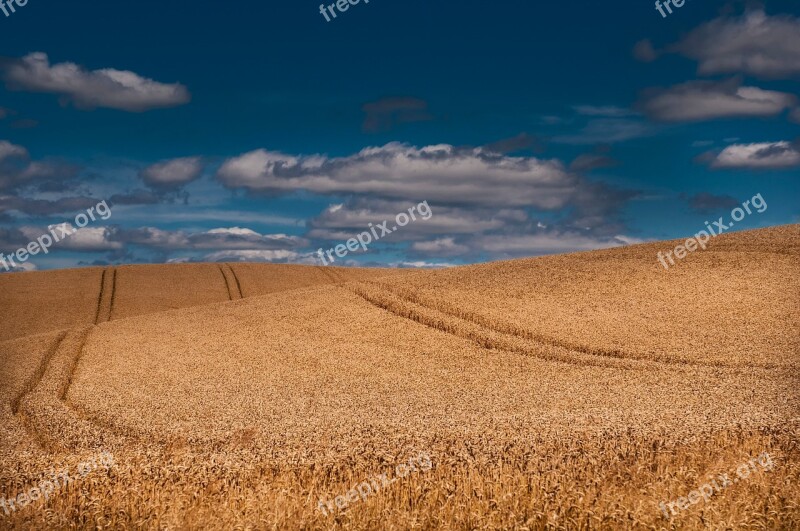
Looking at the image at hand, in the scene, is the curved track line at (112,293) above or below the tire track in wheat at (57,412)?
above

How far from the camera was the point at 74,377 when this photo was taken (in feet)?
92.0

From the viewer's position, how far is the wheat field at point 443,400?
8711 mm

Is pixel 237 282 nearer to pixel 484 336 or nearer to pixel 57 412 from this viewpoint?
pixel 484 336

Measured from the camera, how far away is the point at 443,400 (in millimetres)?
22031

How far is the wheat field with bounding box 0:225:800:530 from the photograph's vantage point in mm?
8711

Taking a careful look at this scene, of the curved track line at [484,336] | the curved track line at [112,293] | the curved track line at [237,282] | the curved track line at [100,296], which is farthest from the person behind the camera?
the curved track line at [237,282]

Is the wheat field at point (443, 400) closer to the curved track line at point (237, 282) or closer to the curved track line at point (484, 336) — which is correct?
the curved track line at point (484, 336)

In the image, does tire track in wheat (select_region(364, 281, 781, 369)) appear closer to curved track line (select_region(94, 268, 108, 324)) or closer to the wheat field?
the wheat field

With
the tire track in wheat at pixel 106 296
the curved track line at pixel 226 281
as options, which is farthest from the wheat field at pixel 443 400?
the curved track line at pixel 226 281

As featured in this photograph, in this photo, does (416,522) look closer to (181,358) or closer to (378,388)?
(378,388)

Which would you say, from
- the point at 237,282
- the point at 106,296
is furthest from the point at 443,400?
the point at 237,282

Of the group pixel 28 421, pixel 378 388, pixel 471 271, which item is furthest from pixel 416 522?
pixel 471 271

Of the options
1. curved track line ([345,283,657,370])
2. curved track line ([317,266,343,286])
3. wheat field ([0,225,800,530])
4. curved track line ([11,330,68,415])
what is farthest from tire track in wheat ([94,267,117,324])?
curved track line ([345,283,657,370])

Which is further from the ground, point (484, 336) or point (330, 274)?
point (330, 274)
